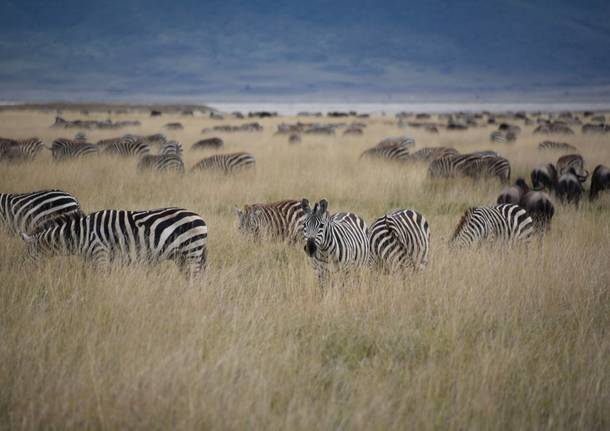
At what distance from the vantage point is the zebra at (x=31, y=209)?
8609 millimetres

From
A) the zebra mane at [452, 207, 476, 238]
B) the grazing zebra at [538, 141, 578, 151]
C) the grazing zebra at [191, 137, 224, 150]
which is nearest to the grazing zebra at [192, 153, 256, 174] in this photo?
the grazing zebra at [191, 137, 224, 150]

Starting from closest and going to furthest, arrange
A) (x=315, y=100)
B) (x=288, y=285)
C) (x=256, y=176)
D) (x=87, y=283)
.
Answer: (x=87, y=283), (x=288, y=285), (x=256, y=176), (x=315, y=100)

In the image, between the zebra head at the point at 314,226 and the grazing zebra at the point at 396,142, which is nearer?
the zebra head at the point at 314,226

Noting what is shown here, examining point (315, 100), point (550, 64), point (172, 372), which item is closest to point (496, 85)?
point (550, 64)

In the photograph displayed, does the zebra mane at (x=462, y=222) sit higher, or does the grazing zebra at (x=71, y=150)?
the grazing zebra at (x=71, y=150)

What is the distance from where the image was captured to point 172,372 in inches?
183

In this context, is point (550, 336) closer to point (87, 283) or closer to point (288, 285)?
point (288, 285)

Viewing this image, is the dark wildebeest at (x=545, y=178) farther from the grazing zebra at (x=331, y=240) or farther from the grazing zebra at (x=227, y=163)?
the grazing zebra at (x=331, y=240)

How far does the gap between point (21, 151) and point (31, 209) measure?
10863mm

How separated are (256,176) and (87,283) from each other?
10.6m

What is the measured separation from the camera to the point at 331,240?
655 centimetres

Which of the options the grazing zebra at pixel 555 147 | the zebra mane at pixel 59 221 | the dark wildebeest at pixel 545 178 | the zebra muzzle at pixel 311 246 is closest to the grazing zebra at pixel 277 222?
the zebra mane at pixel 59 221

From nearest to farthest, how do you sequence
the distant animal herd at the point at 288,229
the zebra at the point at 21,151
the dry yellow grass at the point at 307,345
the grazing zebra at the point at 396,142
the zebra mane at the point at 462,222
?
1. the dry yellow grass at the point at 307,345
2. the distant animal herd at the point at 288,229
3. the zebra mane at the point at 462,222
4. the zebra at the point at 21,151
5. the grazing zebra at the point at 396,142

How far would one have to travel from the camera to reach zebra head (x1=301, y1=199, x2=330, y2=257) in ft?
20.4
